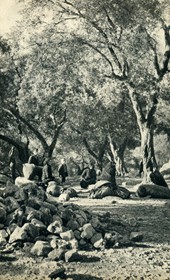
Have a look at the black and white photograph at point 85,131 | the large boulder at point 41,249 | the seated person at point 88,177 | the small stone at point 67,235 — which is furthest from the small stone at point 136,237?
the seated person at point 88,177

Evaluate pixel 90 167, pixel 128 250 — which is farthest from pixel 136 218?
pixel 90 167

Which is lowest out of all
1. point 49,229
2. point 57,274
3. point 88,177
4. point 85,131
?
point 57,274

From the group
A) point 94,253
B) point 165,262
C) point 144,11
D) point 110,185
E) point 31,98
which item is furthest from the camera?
point 31,98

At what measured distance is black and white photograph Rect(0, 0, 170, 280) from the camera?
8.48m

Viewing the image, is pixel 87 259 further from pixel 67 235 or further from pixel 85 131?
pixel 85 131

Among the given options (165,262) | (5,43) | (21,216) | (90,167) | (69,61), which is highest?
(5,43)

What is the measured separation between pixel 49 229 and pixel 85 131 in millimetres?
28710

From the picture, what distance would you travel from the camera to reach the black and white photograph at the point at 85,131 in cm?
848

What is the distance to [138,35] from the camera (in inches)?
754

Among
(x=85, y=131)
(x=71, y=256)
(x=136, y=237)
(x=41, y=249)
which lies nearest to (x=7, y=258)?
(x=41, y=249)

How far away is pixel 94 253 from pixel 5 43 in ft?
64.6

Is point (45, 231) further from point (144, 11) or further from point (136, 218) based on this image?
point (144, 11)

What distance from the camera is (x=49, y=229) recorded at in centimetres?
947

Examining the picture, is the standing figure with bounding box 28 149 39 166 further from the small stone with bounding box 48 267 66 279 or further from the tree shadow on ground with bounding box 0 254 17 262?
the small stone with bounding box 48 267 66 279
